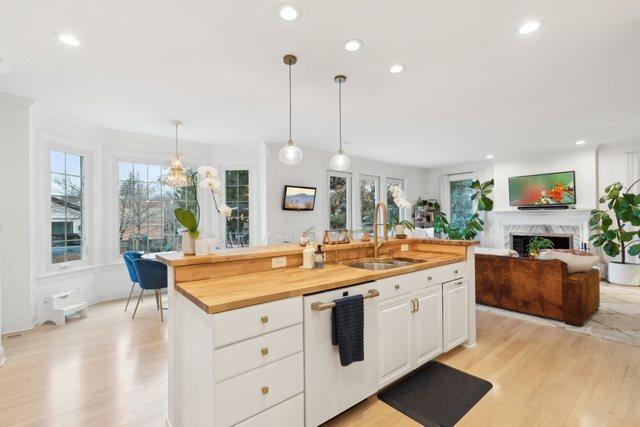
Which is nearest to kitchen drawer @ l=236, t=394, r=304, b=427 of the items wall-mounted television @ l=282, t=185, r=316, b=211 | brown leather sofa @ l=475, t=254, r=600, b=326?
brown leather sofa @ l=475, t=254, r=600, b=326

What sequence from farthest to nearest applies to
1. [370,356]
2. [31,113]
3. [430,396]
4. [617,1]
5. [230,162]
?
[230,162]
[31,113]
[430,396]
[370,356]
[617,1]

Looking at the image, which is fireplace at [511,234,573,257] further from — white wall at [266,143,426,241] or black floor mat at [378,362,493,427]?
black floor mat at [378,362,493,427]

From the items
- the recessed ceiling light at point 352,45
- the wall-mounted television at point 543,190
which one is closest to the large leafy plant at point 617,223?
the wall-mounted television at point 543,190

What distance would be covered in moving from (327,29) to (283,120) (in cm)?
215

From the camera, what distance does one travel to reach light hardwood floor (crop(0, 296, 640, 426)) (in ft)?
6.49

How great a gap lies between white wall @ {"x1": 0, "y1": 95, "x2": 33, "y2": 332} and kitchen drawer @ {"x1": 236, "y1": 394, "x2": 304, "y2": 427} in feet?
11.9

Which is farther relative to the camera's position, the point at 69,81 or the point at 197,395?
the point at 69,81

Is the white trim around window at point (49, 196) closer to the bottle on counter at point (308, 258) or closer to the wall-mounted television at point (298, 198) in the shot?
the wall-mounted television at point (298, 198)

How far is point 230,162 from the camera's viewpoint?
5645 mm

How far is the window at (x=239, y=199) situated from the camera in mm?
5691

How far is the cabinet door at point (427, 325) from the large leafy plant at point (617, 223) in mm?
4673

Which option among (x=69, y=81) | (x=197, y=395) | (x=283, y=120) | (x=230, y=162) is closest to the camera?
(x=197, y=395)

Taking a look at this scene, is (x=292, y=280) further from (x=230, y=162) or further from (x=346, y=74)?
(x=230, y=162)

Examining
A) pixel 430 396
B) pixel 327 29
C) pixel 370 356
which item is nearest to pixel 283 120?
pixel 327 29
